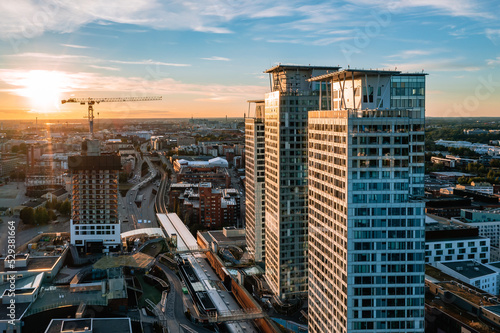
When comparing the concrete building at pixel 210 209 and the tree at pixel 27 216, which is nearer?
the tree at pixel 27 216

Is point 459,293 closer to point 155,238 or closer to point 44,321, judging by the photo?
point 44,321

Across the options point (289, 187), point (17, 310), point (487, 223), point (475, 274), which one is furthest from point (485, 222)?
point (17, 310)

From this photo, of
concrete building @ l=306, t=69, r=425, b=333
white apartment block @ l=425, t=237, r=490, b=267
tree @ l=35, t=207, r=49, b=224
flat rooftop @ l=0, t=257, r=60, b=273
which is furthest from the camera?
tree @ l=35, t=207, r=49, b=224

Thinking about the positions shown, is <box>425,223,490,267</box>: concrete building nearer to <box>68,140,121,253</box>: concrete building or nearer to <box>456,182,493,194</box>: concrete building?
<box>68,140,121,253</box>: concrete building

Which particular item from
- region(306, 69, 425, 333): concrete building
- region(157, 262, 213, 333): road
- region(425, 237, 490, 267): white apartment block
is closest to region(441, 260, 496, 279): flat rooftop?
region(425, 237, 490, 267): white apartment block

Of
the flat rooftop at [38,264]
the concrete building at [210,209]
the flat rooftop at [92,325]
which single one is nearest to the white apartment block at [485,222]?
the concrete building at [210,209]

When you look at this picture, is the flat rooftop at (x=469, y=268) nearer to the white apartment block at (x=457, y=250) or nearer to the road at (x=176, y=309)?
the white apartment block at (x=457, y=250)
